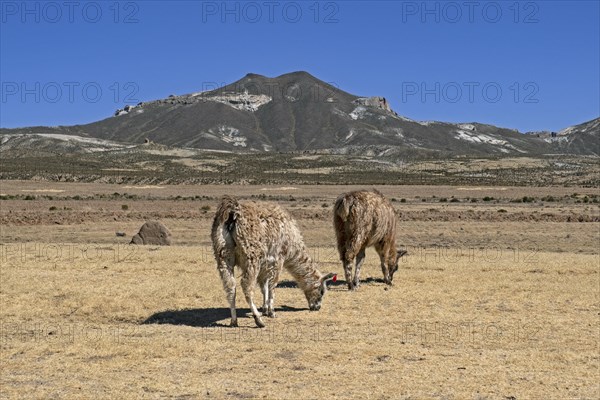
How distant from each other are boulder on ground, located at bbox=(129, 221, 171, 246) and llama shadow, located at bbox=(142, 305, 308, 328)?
13.4 metres

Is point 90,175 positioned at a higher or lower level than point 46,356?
higher

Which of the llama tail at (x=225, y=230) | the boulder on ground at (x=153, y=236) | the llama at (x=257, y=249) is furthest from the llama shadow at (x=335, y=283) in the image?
the boulder on ground at (x=153, y=236)

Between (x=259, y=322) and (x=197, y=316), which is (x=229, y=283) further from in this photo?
(x=197, y=316)

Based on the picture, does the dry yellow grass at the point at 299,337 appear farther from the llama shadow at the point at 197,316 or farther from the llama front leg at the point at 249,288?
the llama front leg at the point at 249,288

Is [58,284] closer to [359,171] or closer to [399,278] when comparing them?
[399,278]

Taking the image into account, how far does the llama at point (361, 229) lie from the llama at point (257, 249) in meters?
2.64

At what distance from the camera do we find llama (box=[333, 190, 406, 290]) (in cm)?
1767

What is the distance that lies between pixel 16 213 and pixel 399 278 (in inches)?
1289

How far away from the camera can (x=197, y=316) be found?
1488 centimetres

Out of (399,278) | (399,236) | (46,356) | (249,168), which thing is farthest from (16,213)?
(249,168)

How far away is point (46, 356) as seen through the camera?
11422 millimetres

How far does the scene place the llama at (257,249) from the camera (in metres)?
13.5

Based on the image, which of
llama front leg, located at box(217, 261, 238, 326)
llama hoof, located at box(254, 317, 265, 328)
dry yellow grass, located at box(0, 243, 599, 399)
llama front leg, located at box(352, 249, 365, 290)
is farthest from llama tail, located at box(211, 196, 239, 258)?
llama front leg, located at box(352, 249, 365, 290)

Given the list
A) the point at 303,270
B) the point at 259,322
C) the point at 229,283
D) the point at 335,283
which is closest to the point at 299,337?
the point at 259,322
